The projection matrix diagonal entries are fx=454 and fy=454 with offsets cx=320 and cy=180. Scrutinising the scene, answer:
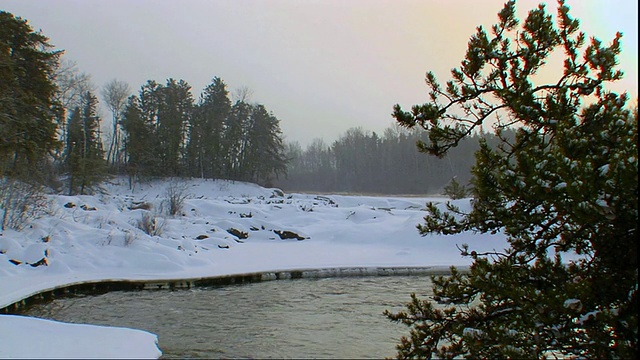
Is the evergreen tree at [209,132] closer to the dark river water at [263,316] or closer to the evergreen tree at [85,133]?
the evergreen tree at [85,133]

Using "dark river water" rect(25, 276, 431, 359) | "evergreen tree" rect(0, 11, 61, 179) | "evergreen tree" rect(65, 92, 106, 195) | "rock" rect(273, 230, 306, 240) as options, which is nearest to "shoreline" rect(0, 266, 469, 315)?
"dark river water" rect(25, 276, 431, 359)

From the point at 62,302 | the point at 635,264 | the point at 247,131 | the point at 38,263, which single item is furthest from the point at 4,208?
the point at 247,131

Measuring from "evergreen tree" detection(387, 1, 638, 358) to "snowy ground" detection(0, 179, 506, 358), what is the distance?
13.4 ft

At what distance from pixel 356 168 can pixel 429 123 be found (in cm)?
6464

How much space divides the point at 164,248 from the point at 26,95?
587cm

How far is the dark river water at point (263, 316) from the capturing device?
609 cm

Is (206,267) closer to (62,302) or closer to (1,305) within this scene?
(62,302)

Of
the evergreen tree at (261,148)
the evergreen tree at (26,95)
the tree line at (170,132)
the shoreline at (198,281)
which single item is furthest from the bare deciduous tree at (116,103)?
the shoreline at (198,281)

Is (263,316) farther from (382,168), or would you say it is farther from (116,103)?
(382,168)

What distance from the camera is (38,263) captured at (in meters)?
10.3

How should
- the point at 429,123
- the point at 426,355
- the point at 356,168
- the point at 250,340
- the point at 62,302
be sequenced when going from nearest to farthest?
the point at 426,355, the point at 429,123, the point at 250,340, the point at 62,302, the point at 356,168

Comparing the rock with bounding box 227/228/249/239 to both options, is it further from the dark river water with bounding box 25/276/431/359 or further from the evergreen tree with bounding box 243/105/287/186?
the evergreen tree with bounding box 243/105/287/186

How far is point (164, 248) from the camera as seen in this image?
40.6 feet

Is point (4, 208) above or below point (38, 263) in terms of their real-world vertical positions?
above
